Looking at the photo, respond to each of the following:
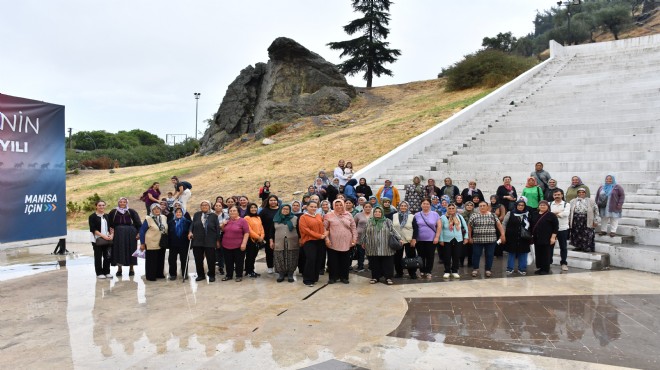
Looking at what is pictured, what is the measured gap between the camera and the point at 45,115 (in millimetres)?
9930

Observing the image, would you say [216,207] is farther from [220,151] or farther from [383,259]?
[220,151]

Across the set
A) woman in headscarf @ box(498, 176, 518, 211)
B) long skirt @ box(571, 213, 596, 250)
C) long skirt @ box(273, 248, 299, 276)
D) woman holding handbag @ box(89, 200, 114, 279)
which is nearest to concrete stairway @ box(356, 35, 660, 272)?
long skirt @ box(571, 213, 596, 250)

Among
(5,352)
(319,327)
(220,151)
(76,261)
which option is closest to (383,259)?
(319,327)

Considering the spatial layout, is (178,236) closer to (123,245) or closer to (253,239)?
(123,245)

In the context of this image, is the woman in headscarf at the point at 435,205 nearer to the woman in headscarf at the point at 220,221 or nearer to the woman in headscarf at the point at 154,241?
the woman in headscarf at the point at 220,221

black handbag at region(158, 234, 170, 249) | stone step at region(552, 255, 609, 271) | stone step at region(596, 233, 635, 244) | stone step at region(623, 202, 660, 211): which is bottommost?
stone step at region(552, 255, 609, 271)

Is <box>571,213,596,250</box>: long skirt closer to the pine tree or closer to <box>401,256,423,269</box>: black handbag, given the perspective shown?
<box>401,256,423,269</box>: black handbag

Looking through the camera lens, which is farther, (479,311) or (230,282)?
(230,282)

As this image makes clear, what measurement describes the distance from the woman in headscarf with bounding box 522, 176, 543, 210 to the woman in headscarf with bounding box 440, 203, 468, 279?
6.53 ft

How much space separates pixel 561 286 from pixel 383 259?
2.78 metres

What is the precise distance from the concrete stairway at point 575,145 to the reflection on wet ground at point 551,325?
2.39 m

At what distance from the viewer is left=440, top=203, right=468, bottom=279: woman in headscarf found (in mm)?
7992

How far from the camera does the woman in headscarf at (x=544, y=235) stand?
796cm

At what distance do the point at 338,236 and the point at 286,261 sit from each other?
100 centimetres
